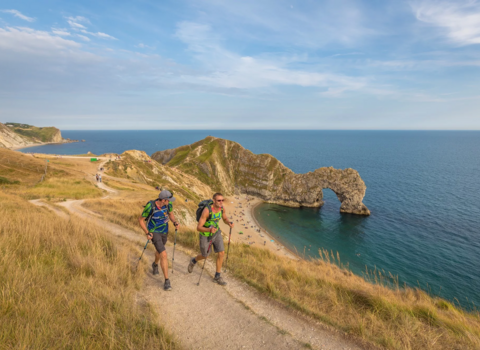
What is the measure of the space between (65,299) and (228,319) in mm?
3797

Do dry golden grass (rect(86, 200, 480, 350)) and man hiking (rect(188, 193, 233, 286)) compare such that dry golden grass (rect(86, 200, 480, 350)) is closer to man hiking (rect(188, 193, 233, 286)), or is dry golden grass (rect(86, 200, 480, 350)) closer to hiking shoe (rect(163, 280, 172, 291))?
man hiking (rect(188, 193, 233, 286))

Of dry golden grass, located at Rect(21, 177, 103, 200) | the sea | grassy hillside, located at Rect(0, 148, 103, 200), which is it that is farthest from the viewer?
the sea

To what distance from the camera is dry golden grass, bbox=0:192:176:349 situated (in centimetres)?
370

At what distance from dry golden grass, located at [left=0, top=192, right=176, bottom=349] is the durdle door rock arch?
67426 mm

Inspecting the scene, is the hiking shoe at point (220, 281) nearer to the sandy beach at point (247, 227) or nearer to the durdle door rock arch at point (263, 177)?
the sandy beach at point (247, 227)

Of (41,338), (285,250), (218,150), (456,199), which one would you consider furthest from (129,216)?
(456,199)

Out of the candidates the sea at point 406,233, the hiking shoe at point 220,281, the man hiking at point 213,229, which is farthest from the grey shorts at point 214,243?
the sea at point 406,233

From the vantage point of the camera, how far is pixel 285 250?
4322 cm

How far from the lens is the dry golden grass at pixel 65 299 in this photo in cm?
370

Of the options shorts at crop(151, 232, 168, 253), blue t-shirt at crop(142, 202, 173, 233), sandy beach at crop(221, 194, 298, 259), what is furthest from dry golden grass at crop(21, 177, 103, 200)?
shorts at crop(151, 232, 168, 253)

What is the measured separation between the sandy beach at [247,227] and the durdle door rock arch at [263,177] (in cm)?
611

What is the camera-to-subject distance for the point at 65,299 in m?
4.78

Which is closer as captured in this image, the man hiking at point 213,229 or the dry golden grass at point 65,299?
the dry golden grass at point 65,299

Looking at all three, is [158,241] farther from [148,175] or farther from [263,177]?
[263,177]
